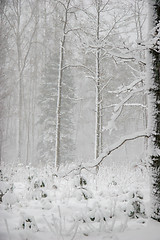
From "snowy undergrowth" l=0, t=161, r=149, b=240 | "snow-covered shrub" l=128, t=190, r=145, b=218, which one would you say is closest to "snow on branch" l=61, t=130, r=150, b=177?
"snowy undergrowth" l=0, t=161, r=149, b=240

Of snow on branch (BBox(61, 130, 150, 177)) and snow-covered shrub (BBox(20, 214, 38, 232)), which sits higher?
snow on branch (BBox(61, 130, 150, 177))

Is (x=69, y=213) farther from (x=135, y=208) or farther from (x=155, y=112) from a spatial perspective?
(x=155, y=112)

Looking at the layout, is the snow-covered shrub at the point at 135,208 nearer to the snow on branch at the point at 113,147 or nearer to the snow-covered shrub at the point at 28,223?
the snow on branch at the point at 113,147

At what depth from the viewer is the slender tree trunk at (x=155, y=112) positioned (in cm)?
272

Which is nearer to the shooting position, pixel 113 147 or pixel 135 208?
pixel 113 147

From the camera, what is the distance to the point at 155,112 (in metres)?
2.86

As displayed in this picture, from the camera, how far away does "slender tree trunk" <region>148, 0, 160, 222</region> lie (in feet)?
8.93

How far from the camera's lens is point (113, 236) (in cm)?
224

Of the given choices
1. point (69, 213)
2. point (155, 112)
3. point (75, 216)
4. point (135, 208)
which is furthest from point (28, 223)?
point (155, 112)

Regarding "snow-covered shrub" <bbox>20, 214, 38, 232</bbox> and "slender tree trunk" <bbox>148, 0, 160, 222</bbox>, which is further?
"slender tree trunk" <bbox>148, 0, 160, 222</bbox>

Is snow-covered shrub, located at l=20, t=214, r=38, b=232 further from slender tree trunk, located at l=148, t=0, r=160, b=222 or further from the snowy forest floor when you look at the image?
slender tree trunk, located at l=148, t=0, r=160, b=222

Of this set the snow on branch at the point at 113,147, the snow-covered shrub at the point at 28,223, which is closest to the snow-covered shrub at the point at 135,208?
the snow on branch at the point at 113,147

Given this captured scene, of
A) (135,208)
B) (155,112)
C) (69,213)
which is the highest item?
(155,112)

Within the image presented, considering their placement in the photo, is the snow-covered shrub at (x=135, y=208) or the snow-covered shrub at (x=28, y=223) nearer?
the snow-covered shrub at (x=28, y=223)
